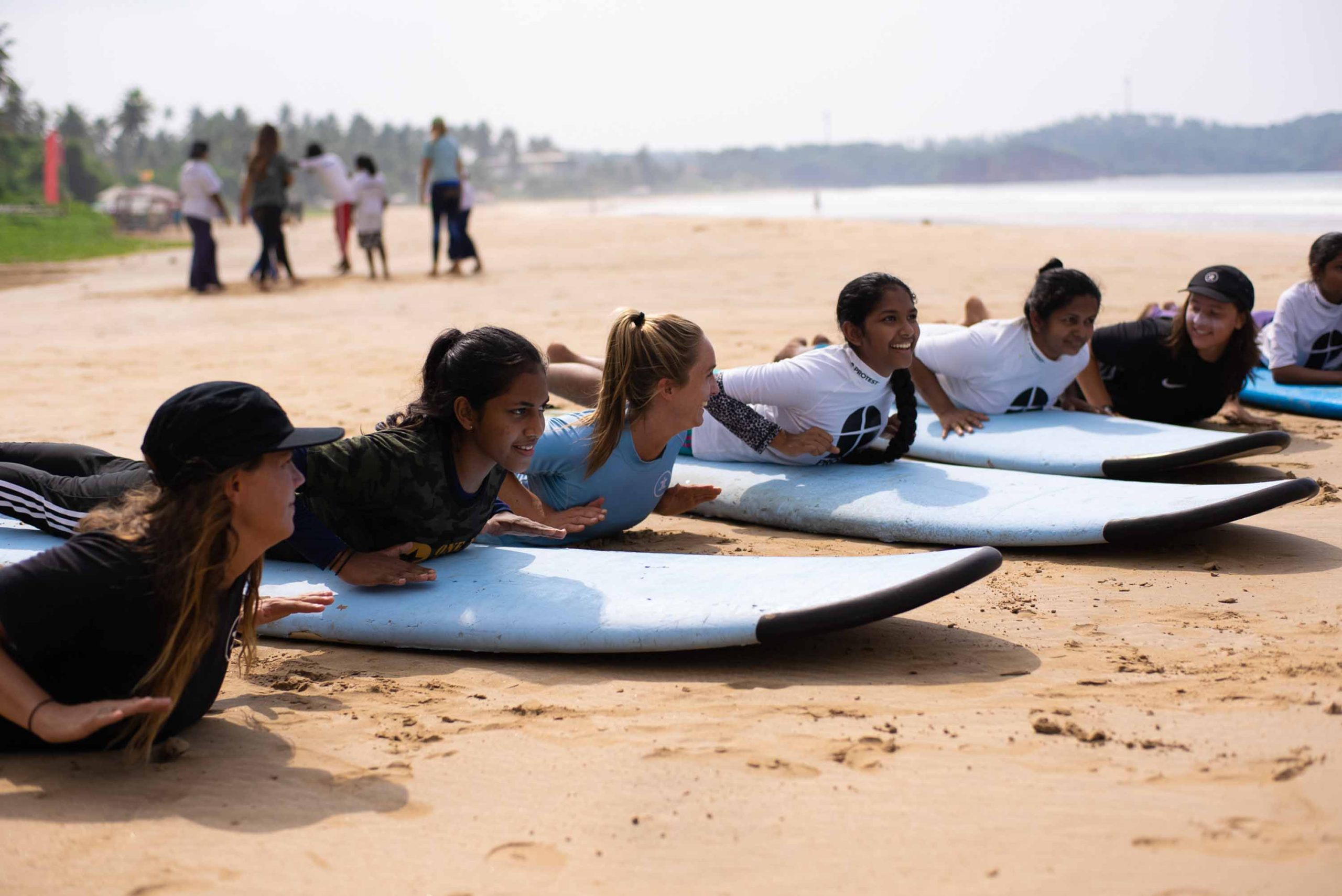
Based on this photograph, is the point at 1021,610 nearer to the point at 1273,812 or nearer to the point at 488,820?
the point at 1273,812

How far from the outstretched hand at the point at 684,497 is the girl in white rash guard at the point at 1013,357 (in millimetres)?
1727

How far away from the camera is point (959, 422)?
6.17 meters

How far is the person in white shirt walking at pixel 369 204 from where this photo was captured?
1636cm

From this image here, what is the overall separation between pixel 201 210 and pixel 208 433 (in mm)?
13545

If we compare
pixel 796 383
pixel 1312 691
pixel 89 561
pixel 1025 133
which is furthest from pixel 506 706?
pixel 1025 133

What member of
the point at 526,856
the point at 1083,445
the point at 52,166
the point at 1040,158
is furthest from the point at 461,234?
the point at 1040,158

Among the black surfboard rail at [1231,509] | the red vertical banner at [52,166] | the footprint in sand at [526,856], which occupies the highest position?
the red vertical banner at [52,166]

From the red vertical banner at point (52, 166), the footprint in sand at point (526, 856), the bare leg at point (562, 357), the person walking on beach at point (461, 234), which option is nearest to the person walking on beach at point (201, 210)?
the person walking on beach at point (461, 234)

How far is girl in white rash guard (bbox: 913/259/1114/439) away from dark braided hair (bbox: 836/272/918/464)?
583 millimetres

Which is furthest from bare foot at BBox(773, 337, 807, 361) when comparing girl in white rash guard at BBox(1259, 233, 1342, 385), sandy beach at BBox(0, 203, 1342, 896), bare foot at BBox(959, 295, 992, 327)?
girl in white rash guard at BBox(1259, 233, 1342, 385)

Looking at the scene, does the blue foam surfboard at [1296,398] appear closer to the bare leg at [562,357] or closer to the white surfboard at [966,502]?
the white surfboard at [966,502]

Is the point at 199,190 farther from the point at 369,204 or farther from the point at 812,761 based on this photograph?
the point at 812,761

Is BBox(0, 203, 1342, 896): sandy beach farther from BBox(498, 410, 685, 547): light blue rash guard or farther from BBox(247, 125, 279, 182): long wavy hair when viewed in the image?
BBox(247, 125, 279, 182): long wavy hair

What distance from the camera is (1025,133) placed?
526ft
